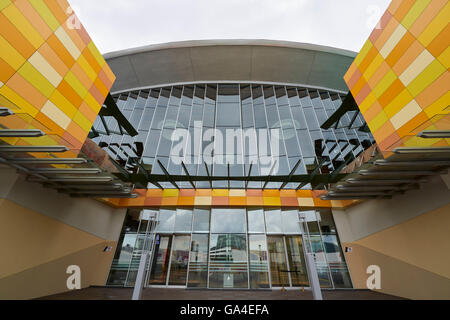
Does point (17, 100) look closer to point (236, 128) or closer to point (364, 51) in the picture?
point (236, 128)

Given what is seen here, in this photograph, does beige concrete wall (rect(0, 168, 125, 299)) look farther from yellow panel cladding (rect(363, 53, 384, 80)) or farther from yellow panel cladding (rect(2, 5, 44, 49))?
yellow panel cladding (rect(363, 53, 384, 80))

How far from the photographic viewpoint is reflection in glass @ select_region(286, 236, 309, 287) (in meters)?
10.0

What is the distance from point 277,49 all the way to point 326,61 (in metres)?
4.64

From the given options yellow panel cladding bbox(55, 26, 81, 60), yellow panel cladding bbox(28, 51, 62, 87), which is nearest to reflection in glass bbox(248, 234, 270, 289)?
yellow panel cladding bbox(28, 51, 62, 87)

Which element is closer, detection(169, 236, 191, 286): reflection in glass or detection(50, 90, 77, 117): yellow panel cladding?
detection(50, 90, 77, 117): yellow panel cladding

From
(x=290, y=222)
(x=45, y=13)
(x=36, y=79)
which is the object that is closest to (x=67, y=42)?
(x=45, y=13)

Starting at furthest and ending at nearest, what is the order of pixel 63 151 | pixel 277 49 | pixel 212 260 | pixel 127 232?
pixel 277 49 < pixel 127 232 < pixel 212 260 < pixel 63 151

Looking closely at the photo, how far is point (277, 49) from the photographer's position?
16.7 m

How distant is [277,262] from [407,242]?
5.84 metres

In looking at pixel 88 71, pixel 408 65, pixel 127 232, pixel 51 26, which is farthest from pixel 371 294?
pixel 51 26

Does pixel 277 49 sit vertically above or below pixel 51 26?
above

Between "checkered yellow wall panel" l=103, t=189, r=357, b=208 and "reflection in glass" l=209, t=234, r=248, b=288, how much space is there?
1.98m

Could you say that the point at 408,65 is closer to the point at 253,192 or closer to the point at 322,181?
the point at 322,181

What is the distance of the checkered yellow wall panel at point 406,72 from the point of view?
Answer: 577 centimetres
